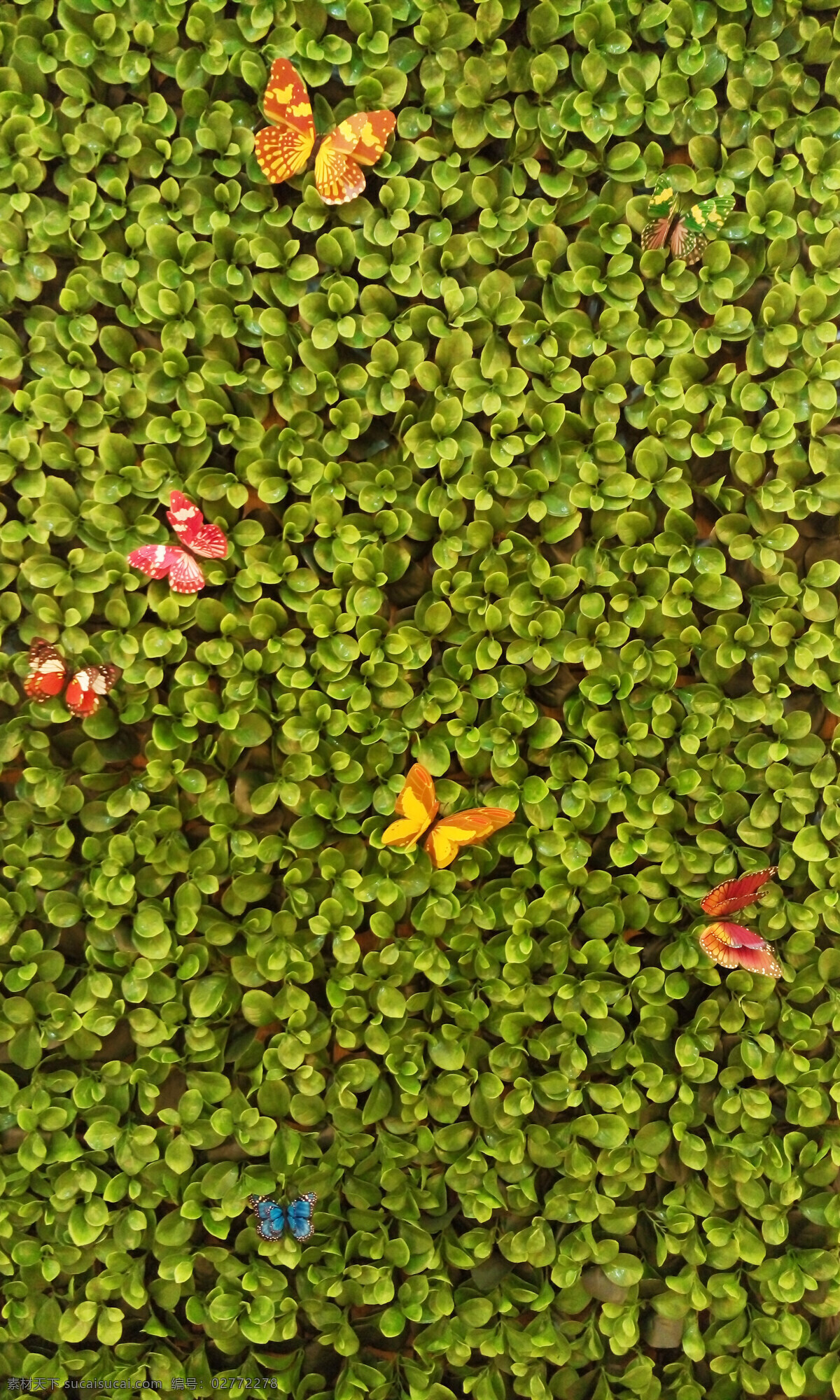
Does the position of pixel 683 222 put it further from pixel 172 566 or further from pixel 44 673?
pixel 44 673

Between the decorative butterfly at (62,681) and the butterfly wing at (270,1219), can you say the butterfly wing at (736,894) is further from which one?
the decorative butterfly at (62,681)

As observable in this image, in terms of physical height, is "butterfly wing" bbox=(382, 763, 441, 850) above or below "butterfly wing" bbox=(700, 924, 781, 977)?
above

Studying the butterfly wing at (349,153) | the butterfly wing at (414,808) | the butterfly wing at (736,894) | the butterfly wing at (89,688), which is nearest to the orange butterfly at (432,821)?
the butterfly wing at (414,808)

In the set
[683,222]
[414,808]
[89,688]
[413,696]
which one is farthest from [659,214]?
[89,688]

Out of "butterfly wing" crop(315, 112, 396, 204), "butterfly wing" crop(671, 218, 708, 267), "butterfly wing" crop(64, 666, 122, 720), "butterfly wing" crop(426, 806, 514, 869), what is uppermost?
"butterfly wing" crop(315, 112, 396, 204)

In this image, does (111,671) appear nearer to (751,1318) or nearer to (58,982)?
(58,982)

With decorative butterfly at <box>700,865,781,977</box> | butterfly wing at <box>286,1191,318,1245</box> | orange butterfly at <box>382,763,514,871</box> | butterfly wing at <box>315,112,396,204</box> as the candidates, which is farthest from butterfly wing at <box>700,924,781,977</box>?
butterfly wing at <box>315,112,396,204</box>

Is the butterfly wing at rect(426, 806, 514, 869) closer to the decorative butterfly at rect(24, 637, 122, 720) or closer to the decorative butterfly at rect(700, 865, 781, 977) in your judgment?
the decorative butterfly at rect(700, 865, 781, 977)
